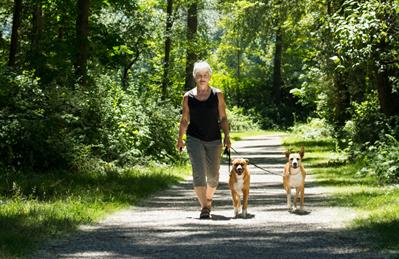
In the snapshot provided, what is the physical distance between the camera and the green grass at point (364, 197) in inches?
401

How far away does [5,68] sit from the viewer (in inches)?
806

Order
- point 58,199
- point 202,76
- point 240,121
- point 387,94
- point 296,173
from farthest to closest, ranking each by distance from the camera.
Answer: point 240,121
point 387,94
point 58,199
point 296,173
point 202,76

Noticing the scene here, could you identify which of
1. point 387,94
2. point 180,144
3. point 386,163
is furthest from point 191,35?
point 180,144

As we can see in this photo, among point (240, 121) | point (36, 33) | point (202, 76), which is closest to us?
point (202, 76)

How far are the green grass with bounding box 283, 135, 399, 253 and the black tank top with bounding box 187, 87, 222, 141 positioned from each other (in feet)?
8.21

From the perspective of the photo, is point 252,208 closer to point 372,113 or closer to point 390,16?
point 390,16

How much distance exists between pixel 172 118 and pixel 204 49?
1614cm

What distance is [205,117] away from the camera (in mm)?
12242

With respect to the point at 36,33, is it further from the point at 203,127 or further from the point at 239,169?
the point at 239,169

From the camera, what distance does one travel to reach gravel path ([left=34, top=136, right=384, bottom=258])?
8859 millimetres

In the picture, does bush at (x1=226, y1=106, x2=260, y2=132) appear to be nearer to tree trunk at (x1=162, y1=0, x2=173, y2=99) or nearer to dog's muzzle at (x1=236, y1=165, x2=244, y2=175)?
tree trunk at (x1=162, y1=0, x2=173, y2=99)

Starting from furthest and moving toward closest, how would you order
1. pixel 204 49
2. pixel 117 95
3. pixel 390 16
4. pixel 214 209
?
pixel 204 49 → pixel 117 95 → pixel 390 16 → pixel 214 209

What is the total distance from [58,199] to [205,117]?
3.16 metres

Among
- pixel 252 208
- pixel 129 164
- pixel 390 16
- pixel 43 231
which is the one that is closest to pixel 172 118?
pixel 129 164
